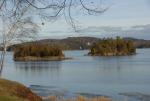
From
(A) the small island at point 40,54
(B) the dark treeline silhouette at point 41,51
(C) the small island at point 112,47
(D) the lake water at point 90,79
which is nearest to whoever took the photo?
(D) the lake water at point 90,79

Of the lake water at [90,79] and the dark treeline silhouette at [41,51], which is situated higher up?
the dark treeline silhouette at [41,51]

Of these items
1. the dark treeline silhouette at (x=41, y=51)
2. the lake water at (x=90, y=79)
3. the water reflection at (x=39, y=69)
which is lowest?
the water reflection at (x=39, y=69)

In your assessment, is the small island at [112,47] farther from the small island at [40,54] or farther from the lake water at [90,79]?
the lake water at [90,79]

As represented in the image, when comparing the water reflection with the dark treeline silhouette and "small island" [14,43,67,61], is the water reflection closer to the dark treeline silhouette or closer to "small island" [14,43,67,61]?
"small island" [14,43,67,61]

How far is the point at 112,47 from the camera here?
18600cm

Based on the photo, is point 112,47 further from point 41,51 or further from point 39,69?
point 39,69

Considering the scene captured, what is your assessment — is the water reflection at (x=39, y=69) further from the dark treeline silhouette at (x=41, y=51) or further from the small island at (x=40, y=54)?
the dark treeline silhouette at (x=41, y=51)

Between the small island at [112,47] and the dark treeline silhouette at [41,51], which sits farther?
the small island at [112,47]

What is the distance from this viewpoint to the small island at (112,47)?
185625 mm

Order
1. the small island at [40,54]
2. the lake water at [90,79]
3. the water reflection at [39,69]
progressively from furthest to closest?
1. the small island at [40,54]
2. the water reflection at [39,69]
3. the lake water at [90,79]

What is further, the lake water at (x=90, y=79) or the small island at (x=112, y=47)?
the small island at (x=112, y=47)

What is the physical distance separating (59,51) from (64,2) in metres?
152

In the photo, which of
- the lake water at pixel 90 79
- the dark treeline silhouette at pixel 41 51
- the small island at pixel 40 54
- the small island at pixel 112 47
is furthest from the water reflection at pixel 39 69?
the small island at pixel 112 47

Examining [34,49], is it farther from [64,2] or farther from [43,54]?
Result: [64,2]
